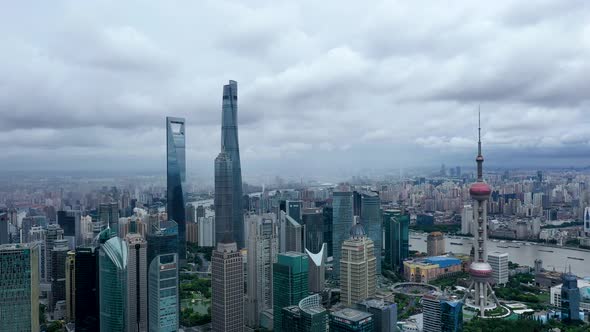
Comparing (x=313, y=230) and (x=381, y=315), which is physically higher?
(x=313, y=230)

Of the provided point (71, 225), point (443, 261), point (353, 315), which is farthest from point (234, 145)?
point (353, 315)

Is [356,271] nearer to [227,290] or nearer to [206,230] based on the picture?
[227,290]

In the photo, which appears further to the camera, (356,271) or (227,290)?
(356,271)

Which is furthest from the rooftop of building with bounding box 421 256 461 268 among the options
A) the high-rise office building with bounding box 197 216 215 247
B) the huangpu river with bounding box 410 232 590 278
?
the high-rise office building with bounding box 197 216 215 247

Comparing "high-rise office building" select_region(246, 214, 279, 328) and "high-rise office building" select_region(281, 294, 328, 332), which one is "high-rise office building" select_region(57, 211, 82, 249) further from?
"high-rise office building" select_region(281, 294, 328, 332)

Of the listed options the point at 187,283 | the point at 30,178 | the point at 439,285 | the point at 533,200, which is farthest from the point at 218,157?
the point at 533,200

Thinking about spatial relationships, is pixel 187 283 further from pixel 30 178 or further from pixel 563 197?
pixel 563 197

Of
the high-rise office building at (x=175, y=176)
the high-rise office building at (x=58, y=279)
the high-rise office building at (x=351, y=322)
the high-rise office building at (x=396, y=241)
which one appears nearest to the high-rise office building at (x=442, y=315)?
the high-rise office building at (x=351, y=322)
